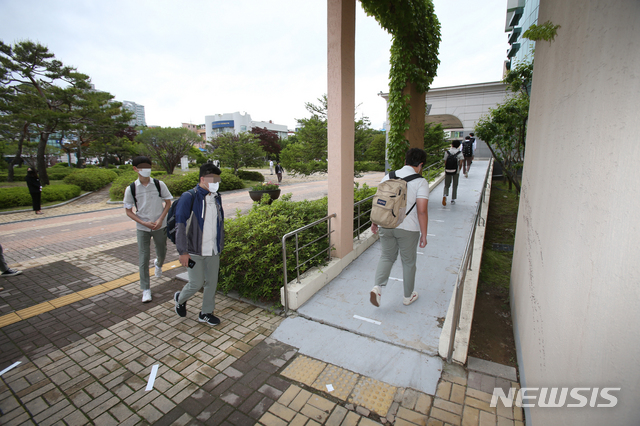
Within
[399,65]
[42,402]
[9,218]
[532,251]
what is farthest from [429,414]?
[9,218]

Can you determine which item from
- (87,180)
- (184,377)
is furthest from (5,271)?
(87,180)

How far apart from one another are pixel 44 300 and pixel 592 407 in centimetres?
595

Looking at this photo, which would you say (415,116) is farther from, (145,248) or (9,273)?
(9,273)

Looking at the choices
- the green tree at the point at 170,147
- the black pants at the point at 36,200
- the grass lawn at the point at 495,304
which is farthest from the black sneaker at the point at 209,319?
the green tree at the point at 170,147

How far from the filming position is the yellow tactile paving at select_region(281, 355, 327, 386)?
2.66 m

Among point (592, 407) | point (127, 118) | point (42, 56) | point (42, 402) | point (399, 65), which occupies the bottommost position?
point (42, 402)

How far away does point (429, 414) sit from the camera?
2.27 meters

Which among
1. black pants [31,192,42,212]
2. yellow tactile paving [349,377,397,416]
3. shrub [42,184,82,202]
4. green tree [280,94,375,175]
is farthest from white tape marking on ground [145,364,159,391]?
shrub [42,184,82,202]

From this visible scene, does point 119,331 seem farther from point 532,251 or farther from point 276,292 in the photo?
point 532,251

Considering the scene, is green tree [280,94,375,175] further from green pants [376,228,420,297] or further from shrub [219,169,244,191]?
shrub [219,169,244,191]

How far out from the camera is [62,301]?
14.0ft

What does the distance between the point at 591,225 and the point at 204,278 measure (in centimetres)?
338

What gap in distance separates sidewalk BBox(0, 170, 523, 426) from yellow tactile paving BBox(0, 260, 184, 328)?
0.11ft

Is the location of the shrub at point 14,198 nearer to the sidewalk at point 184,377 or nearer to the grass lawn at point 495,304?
the sidewalk at point 184,377
